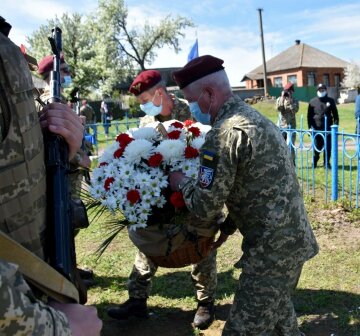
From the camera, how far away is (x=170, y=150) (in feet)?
8.34

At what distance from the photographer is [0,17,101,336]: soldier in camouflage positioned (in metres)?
0.96

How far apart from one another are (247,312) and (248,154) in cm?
85

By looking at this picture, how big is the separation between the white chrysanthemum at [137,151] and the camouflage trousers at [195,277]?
3.69ft

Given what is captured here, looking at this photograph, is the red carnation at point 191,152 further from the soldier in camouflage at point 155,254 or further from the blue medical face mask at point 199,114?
the soldier in camouflage at point 155,254

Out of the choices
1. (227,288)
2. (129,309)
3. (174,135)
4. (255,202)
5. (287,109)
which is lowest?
(227,288)

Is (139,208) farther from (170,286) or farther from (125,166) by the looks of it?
(170,286)

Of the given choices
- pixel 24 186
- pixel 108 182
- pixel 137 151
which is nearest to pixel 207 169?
pixel 137 151

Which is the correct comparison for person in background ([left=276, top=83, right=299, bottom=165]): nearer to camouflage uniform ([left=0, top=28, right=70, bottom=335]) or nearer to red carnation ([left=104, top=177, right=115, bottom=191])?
red carnation ([left=104, top=177, right=115, bottom=191])

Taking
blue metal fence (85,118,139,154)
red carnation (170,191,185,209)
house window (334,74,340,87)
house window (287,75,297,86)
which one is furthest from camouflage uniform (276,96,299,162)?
house window (334,74,340,87)

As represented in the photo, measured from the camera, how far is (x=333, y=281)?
13.2 ft

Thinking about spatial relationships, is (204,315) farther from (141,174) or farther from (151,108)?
(151,108)

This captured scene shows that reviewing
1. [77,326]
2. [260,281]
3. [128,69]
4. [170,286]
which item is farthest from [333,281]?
[128,69]

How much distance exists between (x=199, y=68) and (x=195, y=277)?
176cm

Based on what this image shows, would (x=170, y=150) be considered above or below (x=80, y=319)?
above
